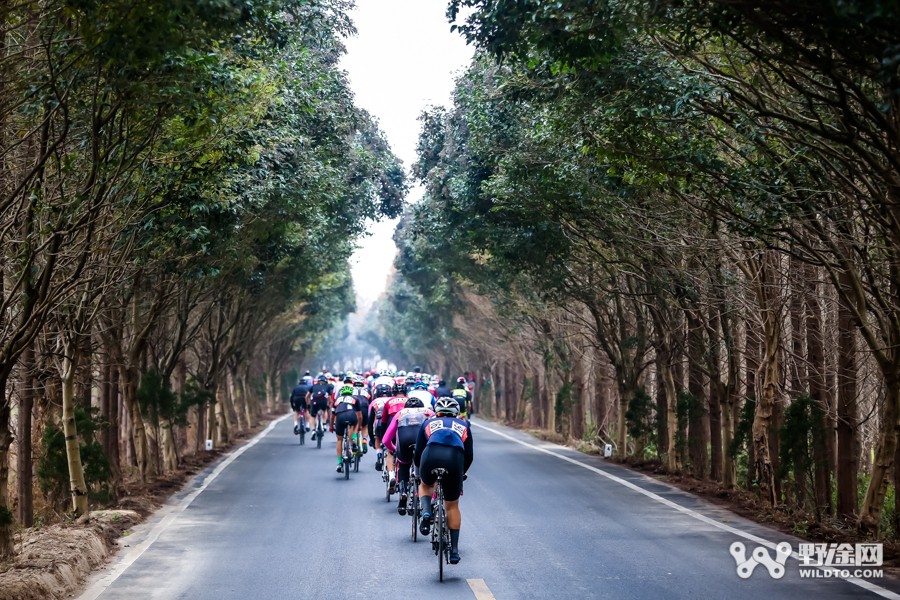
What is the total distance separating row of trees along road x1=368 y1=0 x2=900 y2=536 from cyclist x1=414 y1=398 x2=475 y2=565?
12.5 ft

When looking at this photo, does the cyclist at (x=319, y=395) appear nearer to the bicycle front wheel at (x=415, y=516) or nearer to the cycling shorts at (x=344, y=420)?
the cycling shorts at (x=344, y=420)

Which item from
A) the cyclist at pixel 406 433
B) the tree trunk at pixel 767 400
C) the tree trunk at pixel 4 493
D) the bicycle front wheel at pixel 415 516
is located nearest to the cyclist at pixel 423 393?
the cyclist at pixel 406 433

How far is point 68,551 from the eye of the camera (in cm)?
1147

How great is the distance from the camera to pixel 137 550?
13.0 meters

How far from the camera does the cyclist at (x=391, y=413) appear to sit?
16.2 meters

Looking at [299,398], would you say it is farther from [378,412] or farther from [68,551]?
[68,551]

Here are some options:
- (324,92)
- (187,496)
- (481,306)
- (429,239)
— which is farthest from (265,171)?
(481,306)

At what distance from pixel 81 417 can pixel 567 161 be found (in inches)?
352

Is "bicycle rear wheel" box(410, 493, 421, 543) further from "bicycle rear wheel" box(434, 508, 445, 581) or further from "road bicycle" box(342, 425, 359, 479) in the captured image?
"road bicycle" box(342, 425, 359, 479)

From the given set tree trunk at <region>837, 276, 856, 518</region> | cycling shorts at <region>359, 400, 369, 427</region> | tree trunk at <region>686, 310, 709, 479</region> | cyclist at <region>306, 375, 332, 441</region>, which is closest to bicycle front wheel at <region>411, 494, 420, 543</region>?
tree trunk at <region>837, 276, 856, 518</region>

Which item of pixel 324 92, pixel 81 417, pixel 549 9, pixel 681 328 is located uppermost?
pixel 324 92

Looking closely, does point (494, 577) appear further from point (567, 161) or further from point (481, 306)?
point (481, 306)
